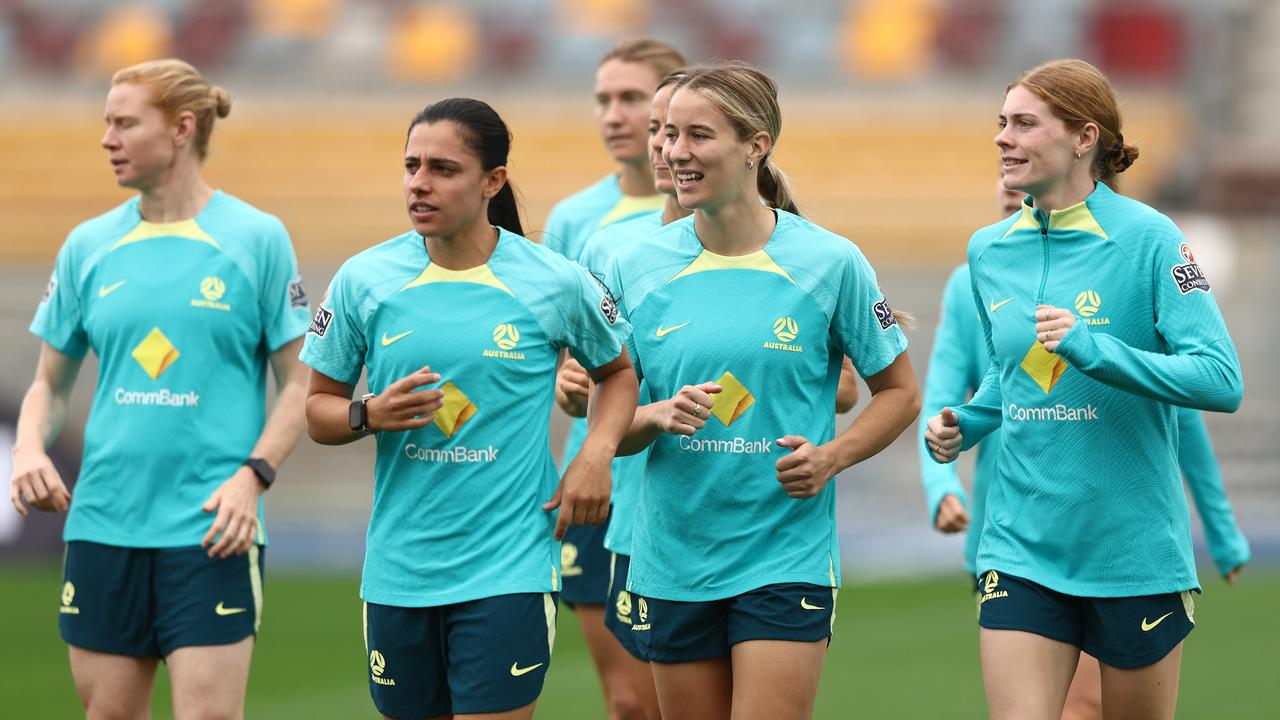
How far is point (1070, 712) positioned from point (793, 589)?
1727mm

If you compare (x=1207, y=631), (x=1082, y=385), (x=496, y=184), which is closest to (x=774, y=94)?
(x=496, y=184)

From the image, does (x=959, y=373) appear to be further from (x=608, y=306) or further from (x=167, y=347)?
A: (x=167, y=347)

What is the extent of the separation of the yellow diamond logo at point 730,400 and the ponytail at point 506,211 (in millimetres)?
781

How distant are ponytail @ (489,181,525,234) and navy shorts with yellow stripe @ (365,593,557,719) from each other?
1094 mm

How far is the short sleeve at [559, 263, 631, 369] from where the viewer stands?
4656mm

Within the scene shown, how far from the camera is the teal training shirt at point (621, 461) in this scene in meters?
5.73

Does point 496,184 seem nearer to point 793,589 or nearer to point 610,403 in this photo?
point 610,403

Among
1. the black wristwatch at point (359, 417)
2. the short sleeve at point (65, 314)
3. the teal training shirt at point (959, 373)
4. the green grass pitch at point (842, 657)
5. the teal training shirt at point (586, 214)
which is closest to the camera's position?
the black wristwatch at point (359, 417)

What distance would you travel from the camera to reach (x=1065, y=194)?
4828mm

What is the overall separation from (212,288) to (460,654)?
5.49 ft

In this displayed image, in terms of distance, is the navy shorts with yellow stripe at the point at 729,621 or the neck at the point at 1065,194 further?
the neck at the point at 1065,194

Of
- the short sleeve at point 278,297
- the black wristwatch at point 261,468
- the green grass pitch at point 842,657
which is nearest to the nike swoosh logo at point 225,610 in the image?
the black wristwatch at point 261,468

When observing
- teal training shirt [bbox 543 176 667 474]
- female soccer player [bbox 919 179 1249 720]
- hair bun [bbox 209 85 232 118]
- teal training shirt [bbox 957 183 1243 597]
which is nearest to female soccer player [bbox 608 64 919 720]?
teal training shirt [bbox 957 183 1243 597]

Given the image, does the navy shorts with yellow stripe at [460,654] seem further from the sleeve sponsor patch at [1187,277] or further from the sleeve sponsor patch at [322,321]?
the sleeve sponsor patch at [1187,277]
